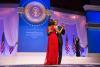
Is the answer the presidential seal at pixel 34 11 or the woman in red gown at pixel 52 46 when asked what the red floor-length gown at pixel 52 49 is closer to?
the woman in red gown at pixel 52 46

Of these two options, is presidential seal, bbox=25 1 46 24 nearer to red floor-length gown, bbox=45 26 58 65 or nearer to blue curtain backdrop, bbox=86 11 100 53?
red floor-length gown, bbox=45 26 58 65

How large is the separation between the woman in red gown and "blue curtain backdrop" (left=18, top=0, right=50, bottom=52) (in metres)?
1.87

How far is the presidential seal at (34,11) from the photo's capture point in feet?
28.5

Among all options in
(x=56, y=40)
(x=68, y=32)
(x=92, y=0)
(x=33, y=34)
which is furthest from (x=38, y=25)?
(x=68, y=32)

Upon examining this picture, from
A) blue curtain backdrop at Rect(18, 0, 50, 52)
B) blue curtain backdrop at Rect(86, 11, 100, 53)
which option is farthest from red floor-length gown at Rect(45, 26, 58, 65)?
blue curtain backdrop at Rect(86, 11, 100, 53)

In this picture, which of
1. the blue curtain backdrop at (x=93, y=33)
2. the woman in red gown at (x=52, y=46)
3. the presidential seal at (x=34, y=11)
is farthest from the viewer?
the blue curtain backdrop at (x=93, y=33)

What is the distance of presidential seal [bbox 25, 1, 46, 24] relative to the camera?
8.68m

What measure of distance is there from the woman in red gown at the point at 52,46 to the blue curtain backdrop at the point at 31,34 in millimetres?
1873

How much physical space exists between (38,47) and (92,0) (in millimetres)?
3703

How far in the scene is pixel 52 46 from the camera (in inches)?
271

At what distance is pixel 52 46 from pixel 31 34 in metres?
1.96

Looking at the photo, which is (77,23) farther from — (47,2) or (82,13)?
(47,2)

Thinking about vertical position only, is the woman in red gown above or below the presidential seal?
below

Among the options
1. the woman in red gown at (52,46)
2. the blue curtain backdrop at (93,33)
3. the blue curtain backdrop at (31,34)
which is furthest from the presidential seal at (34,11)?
the blue curtain backdrop at (93,33)
